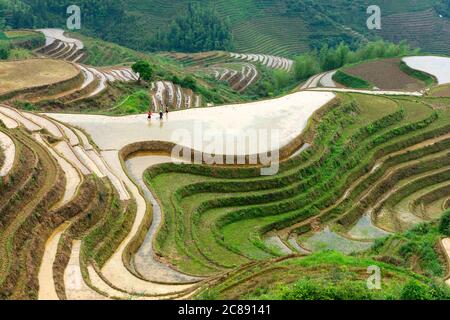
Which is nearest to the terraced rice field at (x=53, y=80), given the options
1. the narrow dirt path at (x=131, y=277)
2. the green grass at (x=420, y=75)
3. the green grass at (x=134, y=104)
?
the green grass at (x=134, y=104)

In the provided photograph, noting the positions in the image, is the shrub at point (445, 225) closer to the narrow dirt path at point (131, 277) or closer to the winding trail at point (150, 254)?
the winding trail at point (150, 254)

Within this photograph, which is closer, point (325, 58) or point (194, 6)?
point (325, 58)

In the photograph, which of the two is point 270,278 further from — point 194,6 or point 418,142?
point 194,6

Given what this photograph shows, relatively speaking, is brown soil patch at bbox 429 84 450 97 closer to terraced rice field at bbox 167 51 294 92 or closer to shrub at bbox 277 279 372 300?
terraced rice field at bbox 167 51 294 92

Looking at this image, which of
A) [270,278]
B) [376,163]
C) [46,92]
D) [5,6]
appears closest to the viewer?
[270,278]

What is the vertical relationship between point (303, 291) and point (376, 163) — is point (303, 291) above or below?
above
